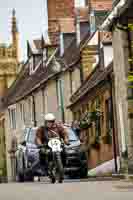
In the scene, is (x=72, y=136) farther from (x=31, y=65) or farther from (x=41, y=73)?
(x=31, y=65)

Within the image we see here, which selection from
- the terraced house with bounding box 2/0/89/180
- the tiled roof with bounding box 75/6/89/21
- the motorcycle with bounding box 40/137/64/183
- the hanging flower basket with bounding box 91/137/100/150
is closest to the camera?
the motorcycle with bounding box 40/137/64/183

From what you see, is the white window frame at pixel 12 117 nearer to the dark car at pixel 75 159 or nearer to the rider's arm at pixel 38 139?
the dark car at pixel 75 159

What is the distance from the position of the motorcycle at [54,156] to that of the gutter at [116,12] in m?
9.31

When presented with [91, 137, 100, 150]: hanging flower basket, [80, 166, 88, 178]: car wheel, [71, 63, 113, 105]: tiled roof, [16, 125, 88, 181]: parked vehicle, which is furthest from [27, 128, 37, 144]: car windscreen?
A: [91, 137, 100, 150]: hanging flower basket

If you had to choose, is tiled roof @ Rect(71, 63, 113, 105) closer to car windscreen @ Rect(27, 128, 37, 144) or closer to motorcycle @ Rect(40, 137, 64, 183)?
car windscreen @ Rect(27, 128, 37, 144)

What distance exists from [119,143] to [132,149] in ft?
8.97

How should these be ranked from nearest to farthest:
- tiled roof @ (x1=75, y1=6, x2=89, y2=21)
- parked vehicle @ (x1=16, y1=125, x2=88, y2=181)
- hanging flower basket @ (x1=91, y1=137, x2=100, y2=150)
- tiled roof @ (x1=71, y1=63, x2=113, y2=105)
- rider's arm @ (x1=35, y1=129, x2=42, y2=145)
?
rider's arm @ (x1=35, y1=129, x2=42, y2=145), parked vehicle @ (x1=16, y1=125, x2=88, y2=181), tiled roof @ (x1=71, y1=63, x2=113, y2=105), hanging flower basket @ (x1=91, y1=137, x2=100, y2=150), tiled roof @ (x1=75, y1=6, x2=89, y2=21)

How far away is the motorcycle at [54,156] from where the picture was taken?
727 inches

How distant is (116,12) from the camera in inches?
1132

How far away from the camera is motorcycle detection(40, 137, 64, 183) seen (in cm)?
1847

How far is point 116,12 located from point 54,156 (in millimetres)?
11268

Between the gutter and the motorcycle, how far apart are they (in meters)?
9.31

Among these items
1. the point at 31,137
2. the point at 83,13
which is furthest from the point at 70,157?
the point at 83,13

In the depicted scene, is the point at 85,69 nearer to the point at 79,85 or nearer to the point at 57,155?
the point at 79,85
